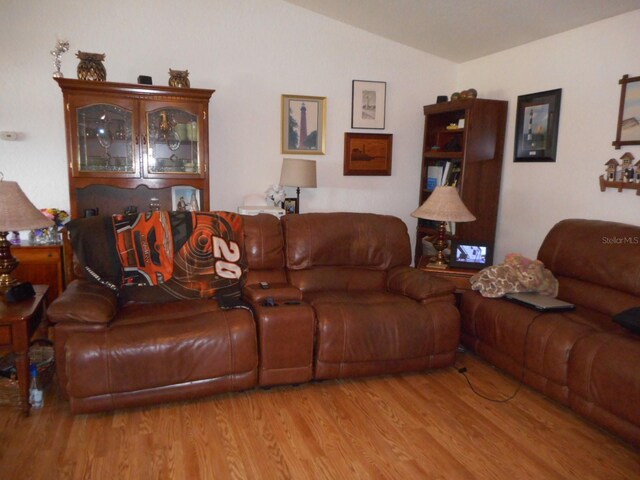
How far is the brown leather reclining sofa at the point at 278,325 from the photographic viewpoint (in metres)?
2.23

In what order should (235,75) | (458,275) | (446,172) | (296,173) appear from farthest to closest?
(446,172) < (235,75) < (296,173) < (458,275)

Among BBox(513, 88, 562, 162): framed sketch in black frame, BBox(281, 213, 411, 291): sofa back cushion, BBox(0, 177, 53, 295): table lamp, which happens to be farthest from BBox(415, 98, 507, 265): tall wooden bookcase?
BBox(0, 177, 53, 295): table lamp

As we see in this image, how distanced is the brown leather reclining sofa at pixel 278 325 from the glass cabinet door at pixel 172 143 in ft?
3.20

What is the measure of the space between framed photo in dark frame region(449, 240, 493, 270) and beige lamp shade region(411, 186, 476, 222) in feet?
0.64

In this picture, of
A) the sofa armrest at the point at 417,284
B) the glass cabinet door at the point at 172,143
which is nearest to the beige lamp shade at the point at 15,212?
the glass cabinet door at the point at 172,143

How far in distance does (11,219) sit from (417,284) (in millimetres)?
2290

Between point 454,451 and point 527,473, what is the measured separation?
0.30 m

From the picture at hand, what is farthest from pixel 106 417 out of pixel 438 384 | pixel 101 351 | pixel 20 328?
pixel 438 384

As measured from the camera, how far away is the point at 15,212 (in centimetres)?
235

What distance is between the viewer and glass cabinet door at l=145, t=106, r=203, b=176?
3.52 meters

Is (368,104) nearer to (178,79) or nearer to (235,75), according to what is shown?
(235,75)

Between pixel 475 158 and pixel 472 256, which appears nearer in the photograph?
pixel 472 256

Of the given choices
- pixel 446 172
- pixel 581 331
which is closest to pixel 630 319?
pixel 581 331

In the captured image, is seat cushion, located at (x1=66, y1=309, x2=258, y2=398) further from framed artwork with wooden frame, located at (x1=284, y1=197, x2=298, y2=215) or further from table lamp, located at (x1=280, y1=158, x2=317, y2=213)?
framed artwork with wooden frame, located at (x1=284, y1=197, x2=298, y2=215)
